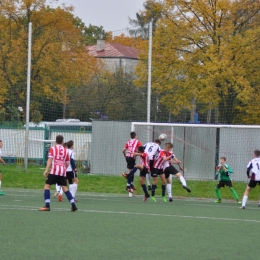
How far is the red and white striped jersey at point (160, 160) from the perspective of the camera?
22141 mm

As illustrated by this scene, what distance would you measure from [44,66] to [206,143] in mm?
8741

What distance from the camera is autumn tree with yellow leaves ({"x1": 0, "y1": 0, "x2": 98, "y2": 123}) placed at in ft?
105

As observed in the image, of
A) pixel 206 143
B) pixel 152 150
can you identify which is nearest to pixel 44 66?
pixel 206 143

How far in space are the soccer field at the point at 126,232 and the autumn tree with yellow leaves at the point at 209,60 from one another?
10762mm

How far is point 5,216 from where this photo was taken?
50.6 ft

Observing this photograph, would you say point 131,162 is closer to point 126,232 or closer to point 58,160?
point 58,160

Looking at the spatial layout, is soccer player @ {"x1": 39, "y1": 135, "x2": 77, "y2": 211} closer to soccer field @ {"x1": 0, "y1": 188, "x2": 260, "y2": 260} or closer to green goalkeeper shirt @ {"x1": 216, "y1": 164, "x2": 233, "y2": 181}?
soccer field @ {"x1": 0, "y1": 188, "x2": 260, "y2": 260}

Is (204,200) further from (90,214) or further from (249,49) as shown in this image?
(249,49)

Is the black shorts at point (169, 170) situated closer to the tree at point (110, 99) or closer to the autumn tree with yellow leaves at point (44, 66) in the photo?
the tree at point (110, 99)

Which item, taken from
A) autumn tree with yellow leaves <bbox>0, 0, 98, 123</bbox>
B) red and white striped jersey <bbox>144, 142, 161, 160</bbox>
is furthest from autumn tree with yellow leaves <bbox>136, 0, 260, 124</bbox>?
red and white striped jersey <bbox>144, 142, 161, 160</bbox>

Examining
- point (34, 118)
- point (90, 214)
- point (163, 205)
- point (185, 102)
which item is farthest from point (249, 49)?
point (90, 214)

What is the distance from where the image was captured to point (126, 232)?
42.2ft

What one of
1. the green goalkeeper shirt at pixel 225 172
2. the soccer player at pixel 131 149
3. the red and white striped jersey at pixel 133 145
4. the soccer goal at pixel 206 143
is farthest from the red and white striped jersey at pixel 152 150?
the soccer goal at pixel 206 143

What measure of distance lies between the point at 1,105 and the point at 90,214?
1872 centimetres
